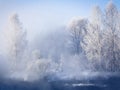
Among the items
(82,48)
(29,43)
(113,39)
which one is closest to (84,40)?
(82,48)

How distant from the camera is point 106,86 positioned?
2452 cm

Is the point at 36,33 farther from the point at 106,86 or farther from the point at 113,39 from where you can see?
the point at 106,86

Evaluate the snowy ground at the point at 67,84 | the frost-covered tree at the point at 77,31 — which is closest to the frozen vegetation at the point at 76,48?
the frost-covered tree at the point at 77,31

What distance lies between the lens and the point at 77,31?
3203 cm

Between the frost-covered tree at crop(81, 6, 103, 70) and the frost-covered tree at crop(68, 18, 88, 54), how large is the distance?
0.99 metres

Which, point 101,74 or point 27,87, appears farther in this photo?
point 101,74

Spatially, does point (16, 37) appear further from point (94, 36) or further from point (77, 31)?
point (94, 36)

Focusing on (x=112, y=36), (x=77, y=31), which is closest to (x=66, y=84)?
(x=112, y=36)

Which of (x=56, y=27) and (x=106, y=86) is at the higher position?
(x=56, y=27)

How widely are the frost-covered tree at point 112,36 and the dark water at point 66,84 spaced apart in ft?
12.8

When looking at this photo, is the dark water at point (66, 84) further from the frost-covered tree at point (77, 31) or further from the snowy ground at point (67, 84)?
the frost-covered tree at point (77, 31)

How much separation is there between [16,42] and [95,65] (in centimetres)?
687

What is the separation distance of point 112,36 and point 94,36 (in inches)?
60.4

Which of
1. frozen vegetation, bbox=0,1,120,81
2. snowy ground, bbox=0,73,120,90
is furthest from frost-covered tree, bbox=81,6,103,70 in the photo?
snowy ground, bbox=0,73,120,90
